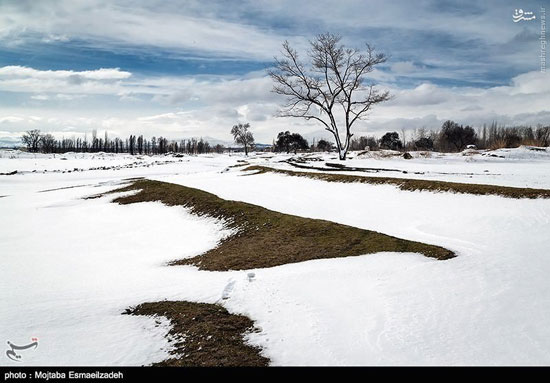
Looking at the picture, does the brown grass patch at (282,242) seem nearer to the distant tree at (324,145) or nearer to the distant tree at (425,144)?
the distant tree at (425,144)

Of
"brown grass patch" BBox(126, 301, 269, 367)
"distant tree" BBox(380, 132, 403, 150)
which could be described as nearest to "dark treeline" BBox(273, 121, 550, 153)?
"distant tree" BBox(380, 132, 403, 150)

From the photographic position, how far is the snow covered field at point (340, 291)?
4.96m

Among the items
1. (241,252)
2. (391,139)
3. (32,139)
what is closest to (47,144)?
(32,139)

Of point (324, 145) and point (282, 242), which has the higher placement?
point (324, 145)

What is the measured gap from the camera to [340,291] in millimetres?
7051

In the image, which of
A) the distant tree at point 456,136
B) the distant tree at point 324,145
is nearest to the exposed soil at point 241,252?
the distant tree at point 456,136

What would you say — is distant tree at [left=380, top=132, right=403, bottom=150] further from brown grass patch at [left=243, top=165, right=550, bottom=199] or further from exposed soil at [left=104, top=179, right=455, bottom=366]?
exposed soil at [left=104, top=179, right=455, bottom=366]

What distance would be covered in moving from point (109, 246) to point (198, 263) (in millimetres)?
5560

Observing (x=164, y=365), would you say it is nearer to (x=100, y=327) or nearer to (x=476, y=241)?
(x=100, y=327)

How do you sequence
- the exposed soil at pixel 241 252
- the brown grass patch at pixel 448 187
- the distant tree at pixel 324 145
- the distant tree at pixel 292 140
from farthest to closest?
1. the distant tree at pixel 324 145
2. the distant tree at pixel 292 140
3. the brown grass patch at pixel 448 187
4. the exposed soil at pixel 241 252

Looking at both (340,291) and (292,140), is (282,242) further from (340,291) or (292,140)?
(292,140)

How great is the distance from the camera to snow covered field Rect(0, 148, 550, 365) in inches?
195

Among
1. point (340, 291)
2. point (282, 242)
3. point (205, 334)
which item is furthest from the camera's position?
point (282, 242)
